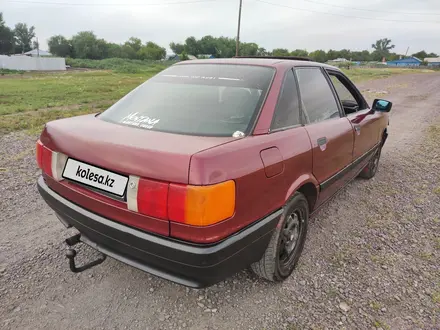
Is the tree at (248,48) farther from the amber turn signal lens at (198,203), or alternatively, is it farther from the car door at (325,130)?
the amber turn signal lens at (198,203)

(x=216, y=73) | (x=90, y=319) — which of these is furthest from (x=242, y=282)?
(x=216, y=73)

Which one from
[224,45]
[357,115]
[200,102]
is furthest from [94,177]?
[224,45]

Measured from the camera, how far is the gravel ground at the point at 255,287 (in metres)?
2.01

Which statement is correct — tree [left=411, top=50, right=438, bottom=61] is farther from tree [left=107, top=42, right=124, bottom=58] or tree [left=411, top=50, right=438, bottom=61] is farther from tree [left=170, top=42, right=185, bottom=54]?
tree [left=107, top=42, right=124, bottom=58]

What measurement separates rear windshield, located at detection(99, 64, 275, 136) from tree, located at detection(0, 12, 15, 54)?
77.9 meters

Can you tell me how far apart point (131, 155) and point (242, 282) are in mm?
1293

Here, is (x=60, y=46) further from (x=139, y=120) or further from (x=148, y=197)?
(x=148, y=197)

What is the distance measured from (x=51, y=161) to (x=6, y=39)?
79.1 metres

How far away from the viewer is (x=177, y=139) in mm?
1832

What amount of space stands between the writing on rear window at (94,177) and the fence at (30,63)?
135ft

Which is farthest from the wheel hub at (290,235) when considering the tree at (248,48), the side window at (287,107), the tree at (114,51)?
the tree at (114,51)

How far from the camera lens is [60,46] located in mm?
69375

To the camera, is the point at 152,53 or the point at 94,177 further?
the point at 152,53

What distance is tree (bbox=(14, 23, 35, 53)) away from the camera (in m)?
72.9
